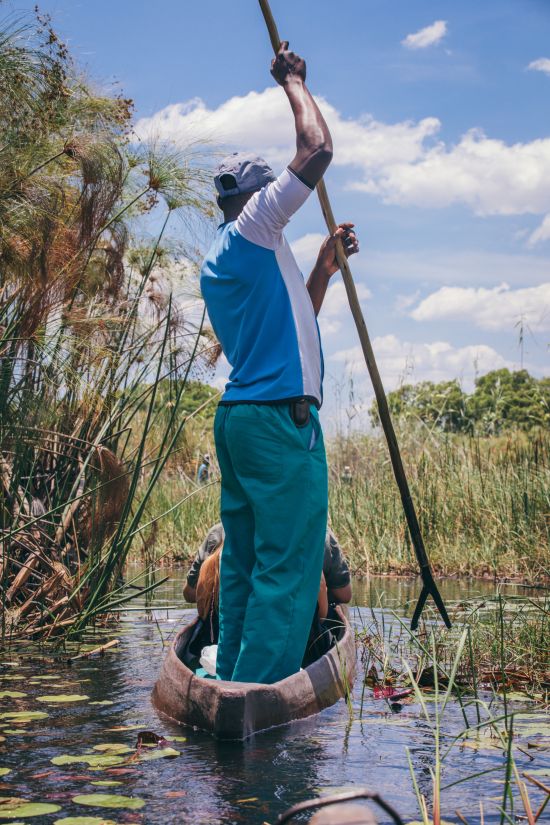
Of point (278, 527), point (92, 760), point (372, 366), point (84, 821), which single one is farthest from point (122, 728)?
point (372, 366)

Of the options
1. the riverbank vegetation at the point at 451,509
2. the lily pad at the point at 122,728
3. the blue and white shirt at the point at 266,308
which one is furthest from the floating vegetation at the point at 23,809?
the riverbank vegetation at the point at 451,509

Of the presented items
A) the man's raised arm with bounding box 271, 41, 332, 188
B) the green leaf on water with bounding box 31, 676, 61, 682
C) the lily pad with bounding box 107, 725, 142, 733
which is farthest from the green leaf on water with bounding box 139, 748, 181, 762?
the man's raised arm with bounding box 271, 41, 332, 188

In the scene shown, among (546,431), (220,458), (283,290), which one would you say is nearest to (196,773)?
(220,458)

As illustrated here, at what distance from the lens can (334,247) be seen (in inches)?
196

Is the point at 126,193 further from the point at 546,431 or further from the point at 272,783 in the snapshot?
the point at 546,431

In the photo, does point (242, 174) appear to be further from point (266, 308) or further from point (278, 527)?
point (278, 527)

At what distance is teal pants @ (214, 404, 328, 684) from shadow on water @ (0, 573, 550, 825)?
0.33m

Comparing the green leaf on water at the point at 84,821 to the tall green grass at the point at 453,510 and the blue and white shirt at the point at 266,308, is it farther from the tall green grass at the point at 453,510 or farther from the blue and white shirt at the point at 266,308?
the tall green grass at the point at 453,510

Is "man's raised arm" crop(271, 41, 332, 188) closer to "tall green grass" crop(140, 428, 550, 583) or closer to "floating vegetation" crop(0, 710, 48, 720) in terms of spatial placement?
"floating vegetation" crop(0, 710, 48, 720)

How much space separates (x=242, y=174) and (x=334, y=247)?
2.45ft

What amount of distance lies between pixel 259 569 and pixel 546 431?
22.0 feet

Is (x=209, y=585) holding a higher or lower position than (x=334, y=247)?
lower

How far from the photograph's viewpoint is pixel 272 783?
3.43 m

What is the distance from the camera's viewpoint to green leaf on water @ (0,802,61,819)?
3006 mm
